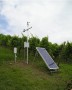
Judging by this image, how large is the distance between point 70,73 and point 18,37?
1373 centimetres

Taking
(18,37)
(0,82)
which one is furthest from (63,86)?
(18,37)

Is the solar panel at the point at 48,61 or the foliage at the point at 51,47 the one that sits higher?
the foliage at the point at 51,47

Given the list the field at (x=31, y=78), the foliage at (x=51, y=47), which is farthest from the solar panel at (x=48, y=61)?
the foliage at (x=51, y=47)

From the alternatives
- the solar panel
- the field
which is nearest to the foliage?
the solar panel

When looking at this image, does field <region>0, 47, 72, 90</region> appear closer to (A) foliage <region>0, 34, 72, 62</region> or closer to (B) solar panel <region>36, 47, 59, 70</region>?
(B) solar panel <region>36, 47, 59, 70</region>

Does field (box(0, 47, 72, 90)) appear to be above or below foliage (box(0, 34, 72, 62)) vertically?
below

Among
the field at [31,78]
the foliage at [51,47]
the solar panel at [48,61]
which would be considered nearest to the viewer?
the field at [31,78]

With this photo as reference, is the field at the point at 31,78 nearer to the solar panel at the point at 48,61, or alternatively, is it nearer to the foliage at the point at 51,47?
the solar panel at the point at 48,61

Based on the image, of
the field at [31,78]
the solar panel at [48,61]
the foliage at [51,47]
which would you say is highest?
the foliage at [51,47]

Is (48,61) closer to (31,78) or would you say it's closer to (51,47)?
(31,78)

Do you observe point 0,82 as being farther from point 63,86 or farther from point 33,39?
point 33,39

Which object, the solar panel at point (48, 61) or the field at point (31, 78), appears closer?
the field at point (31, 78)

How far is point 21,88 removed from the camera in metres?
12.2

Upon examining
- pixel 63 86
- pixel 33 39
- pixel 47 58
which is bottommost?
pixel 63 86
